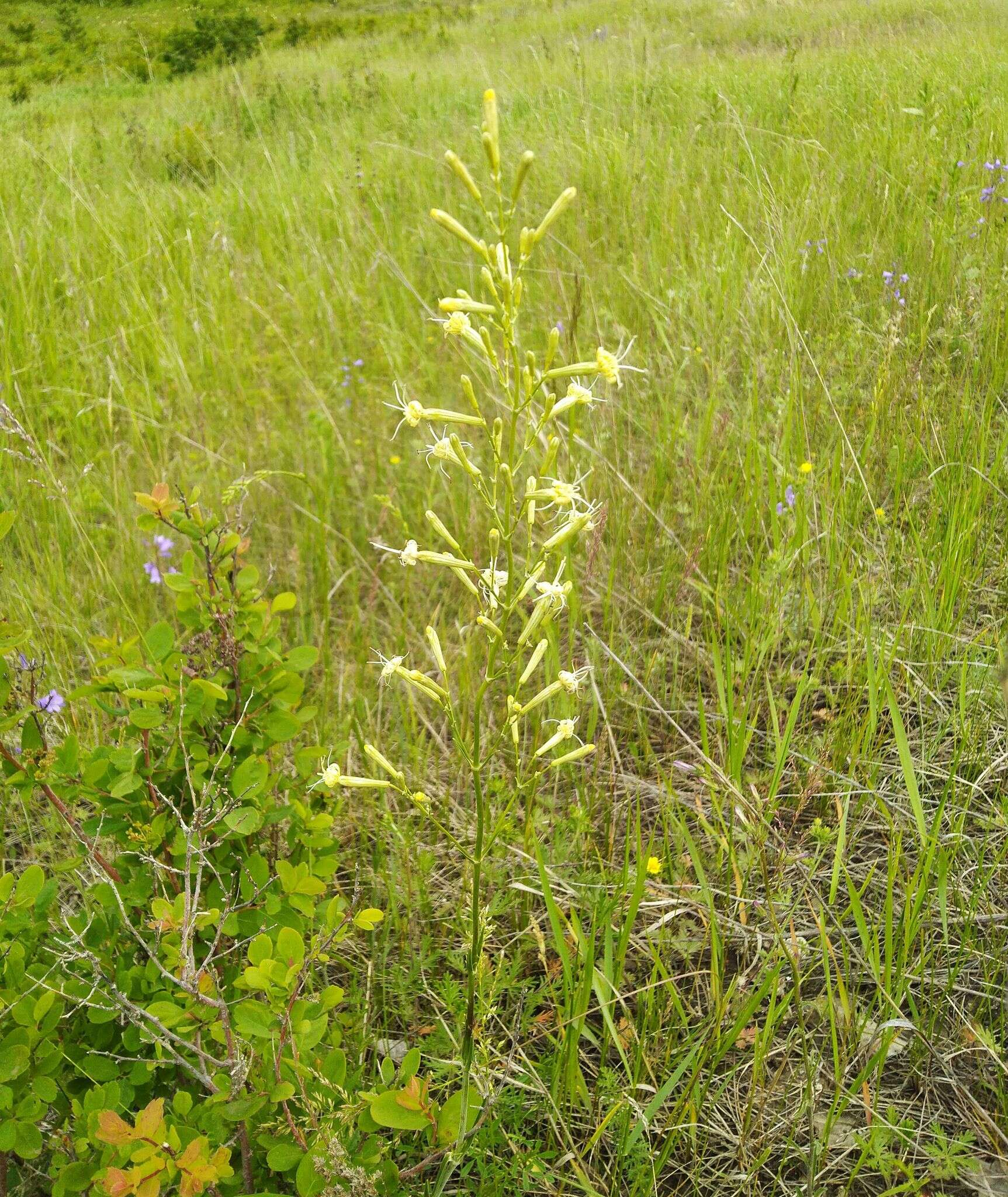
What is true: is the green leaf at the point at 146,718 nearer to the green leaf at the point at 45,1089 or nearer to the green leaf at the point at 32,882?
the green leaf at the point at 32,882

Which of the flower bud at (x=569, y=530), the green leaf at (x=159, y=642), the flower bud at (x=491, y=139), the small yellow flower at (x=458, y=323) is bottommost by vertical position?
the green leaf at (x=159, y=642)

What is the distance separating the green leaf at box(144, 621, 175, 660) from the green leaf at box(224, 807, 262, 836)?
0.98 ft

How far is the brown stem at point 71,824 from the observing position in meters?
1.32

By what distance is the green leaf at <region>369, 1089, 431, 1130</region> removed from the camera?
113 cm

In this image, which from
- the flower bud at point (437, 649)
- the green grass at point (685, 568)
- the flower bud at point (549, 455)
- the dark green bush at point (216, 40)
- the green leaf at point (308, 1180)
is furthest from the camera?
the dark green bush at point (216, 40)

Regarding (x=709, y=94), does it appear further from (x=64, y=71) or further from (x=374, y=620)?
(x=64, y=71)

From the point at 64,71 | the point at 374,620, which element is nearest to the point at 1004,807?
the point at 374,620

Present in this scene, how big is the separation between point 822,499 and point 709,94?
424cm

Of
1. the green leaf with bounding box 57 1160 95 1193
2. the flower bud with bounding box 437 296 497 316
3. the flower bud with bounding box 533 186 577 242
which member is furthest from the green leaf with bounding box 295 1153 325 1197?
the flower bud with bounding box 533 186 577 242

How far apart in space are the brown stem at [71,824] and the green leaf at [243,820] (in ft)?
0.68

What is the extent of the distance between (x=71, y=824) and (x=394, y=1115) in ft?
2.17

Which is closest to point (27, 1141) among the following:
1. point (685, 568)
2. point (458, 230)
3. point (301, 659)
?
point (301, 659)

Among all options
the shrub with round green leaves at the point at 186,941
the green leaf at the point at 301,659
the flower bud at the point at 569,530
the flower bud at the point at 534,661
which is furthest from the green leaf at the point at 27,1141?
the flower bud at the point at 569,530

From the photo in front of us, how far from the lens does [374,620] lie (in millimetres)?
2543
